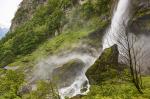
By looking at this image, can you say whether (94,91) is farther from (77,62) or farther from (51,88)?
(77,62)

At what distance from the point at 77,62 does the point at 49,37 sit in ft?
133

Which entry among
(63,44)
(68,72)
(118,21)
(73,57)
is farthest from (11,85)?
(63,44)

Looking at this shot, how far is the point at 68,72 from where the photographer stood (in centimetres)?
6431

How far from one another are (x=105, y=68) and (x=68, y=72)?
15368 millimetres

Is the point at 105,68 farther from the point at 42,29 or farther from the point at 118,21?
the point at 42,29

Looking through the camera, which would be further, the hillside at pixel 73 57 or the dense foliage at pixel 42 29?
the dense foliage at pixel 42 29

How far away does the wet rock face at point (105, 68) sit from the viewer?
48.6 m

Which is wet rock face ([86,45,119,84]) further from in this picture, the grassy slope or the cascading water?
the grassy slope

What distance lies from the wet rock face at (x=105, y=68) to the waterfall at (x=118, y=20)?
1609 centimetres

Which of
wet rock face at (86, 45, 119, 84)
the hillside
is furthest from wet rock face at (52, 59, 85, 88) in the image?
wet rock face at (86, 45, 119, 84)

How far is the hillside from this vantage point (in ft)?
146

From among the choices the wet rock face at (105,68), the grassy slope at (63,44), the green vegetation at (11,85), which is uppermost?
the grassy slope at (63,44)

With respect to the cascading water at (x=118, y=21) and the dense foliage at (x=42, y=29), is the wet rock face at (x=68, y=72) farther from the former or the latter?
the dense foliage at (x=42, y=29)

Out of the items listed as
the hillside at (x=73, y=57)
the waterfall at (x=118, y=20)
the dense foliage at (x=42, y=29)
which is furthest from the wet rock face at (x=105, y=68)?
the dense foliage at (x=42, y=29)
